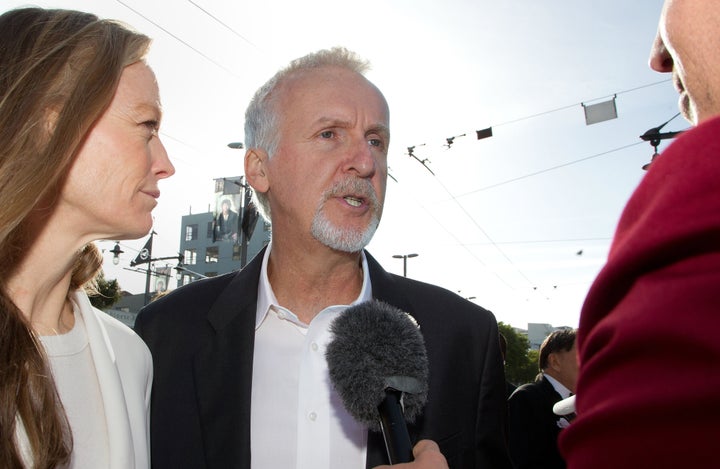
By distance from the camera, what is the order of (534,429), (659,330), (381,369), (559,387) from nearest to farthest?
(659,330) < (381,369) < (534,429) < (559,387)

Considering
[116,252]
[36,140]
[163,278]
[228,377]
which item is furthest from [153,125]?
[163,278]

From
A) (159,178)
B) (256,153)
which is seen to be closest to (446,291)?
(256,153)

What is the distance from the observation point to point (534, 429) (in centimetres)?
527

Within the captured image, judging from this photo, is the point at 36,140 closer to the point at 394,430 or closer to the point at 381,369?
the point at 381,369

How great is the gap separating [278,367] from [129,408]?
0.73 meters

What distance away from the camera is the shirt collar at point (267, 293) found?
2.75m

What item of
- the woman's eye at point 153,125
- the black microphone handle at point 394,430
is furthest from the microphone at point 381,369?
the woman's eye at point 153,125

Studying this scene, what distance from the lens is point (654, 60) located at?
3.92 ft

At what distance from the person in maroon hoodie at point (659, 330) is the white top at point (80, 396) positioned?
1532 mm

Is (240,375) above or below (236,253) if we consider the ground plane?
below

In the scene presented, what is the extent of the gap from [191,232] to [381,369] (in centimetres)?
6745

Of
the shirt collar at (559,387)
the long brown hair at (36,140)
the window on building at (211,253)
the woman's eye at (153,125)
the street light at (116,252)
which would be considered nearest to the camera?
the long brown hair at (36,140)

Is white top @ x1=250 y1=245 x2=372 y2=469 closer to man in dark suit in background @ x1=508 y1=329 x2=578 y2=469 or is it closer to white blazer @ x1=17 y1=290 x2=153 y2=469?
white blazer @ x1=17 y1=290 x2=153 y2=469

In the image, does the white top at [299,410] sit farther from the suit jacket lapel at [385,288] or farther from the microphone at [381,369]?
the microphone at [381,369]
